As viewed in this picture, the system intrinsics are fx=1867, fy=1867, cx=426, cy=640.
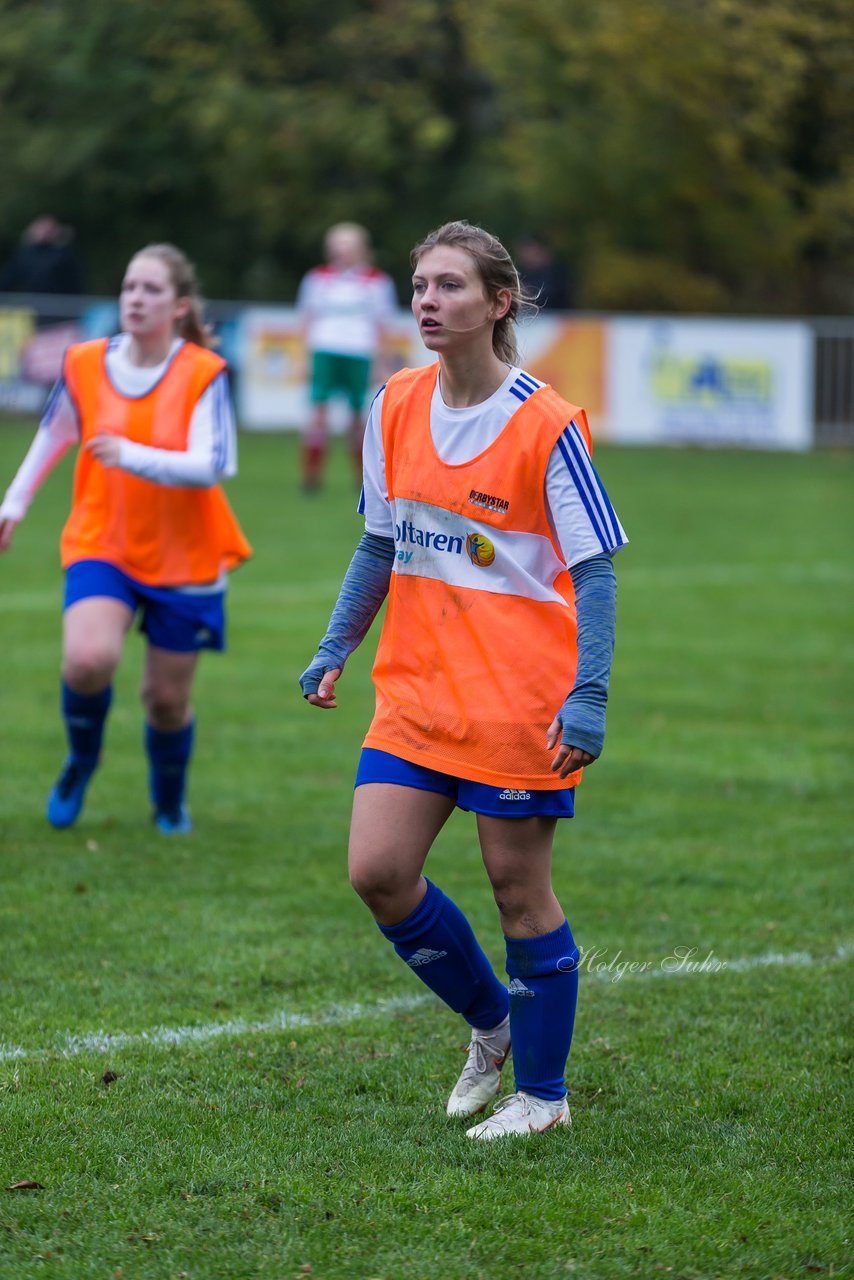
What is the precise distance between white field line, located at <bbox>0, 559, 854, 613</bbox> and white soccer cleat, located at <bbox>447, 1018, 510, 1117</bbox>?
751cm

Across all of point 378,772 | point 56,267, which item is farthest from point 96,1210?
point 56,267

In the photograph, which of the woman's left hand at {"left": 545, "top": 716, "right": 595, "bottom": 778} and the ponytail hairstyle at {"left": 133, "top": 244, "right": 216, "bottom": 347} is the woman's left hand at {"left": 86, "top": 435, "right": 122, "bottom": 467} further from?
the woman's left hand at {"left": 545, "top": 716, "right": 595, "bottom": 778}

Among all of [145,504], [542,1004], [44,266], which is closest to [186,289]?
[145,504]

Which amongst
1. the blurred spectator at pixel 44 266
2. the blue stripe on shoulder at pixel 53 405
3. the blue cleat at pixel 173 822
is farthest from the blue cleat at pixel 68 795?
the blurred spectator at pixel 44 266

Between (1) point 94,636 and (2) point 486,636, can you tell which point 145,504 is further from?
(2) point 486,636

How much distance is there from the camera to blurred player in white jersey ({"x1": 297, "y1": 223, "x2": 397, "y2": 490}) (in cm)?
1662

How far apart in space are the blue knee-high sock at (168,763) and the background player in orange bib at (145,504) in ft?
0.37

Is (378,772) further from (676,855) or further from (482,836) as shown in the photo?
(676,855)

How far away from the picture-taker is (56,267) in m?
24.4

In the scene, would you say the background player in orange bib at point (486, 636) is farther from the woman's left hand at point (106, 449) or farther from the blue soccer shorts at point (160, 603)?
the blue soccer shorts at point (160, 603)

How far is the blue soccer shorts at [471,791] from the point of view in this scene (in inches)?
152

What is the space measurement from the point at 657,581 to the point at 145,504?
23.4 ft

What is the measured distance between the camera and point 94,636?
6199 mm

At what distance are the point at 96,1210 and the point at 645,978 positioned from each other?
2093 mm
